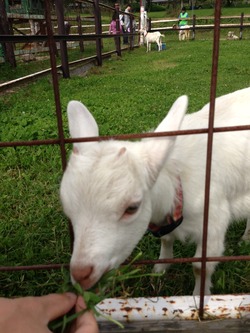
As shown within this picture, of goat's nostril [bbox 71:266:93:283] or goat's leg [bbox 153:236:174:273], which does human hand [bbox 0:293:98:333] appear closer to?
goat's nostril [bbox 71:266:93:283]

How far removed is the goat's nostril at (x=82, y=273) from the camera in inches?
58.2

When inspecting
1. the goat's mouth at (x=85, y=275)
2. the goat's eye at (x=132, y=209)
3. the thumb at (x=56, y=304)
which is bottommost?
the thumb at (x=56, y=304)

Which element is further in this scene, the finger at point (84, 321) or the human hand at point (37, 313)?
the finger at point (84, 321)

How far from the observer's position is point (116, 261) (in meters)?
1.68

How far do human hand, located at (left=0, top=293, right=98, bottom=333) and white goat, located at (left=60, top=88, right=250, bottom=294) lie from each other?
102 millimetres

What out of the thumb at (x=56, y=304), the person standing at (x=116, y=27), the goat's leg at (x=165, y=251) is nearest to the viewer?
the thumb at (x=56, y=304)

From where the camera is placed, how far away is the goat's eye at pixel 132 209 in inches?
64.3

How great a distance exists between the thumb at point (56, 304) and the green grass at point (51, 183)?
0.78ft

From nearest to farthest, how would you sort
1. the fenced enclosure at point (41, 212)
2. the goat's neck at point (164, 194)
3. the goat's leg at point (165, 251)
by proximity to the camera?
the fenced enclosure at point (41, 212), the goat's neck at point (164, 194), the goat's leg at point (165, 251)

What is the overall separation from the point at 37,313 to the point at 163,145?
888 mm

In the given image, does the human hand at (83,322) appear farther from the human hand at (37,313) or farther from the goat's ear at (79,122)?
the goat's ear at (79,122)

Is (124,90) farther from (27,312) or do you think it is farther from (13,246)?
(27,312)

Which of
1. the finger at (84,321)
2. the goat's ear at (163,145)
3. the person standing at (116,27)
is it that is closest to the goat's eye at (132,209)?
the goat's ear at (163,145)

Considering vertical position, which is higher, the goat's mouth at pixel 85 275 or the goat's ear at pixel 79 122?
the goat's ear at pixel 79 122
